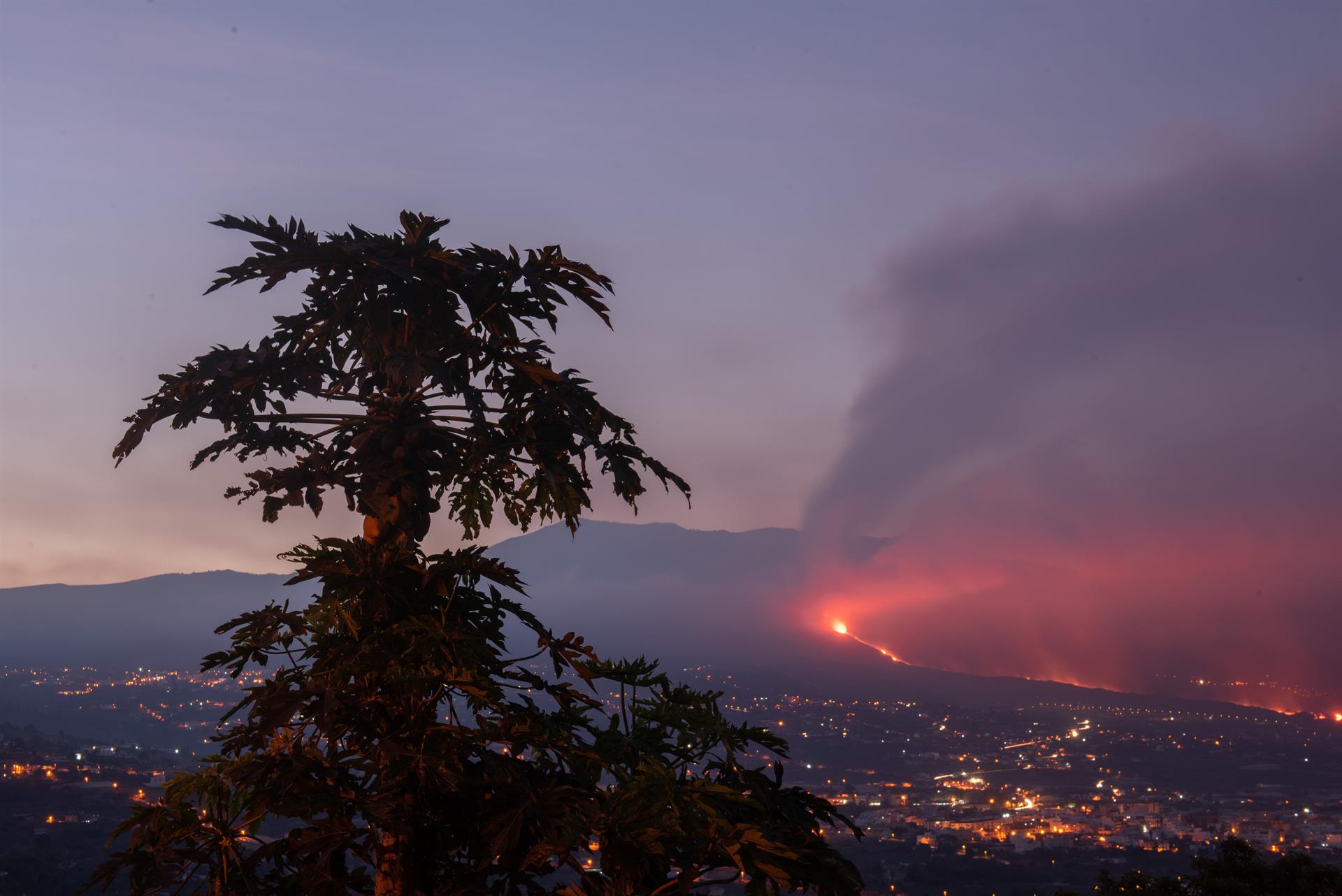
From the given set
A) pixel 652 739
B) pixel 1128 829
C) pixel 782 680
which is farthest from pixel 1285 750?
pixel 652 739

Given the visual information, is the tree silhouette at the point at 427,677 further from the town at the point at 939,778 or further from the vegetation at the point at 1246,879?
the vegetation at the point at 1246,879

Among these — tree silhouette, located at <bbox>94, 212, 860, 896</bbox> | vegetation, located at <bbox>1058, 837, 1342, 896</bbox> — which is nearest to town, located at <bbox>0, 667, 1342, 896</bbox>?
vegetation, located at <bbox>1058, 837, 1342, 896</bbox>

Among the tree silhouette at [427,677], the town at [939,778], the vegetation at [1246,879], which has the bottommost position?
the town at [939,778]

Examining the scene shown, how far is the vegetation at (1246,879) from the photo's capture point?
17031 millimetres

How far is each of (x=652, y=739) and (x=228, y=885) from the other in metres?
2.34

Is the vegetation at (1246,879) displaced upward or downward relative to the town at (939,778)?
upward

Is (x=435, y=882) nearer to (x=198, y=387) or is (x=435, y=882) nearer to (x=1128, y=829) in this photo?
(x=198, y=387)

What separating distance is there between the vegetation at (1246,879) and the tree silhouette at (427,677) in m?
15.5

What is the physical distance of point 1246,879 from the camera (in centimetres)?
1791

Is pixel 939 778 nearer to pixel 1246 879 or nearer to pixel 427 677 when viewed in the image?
pixel 1246 879

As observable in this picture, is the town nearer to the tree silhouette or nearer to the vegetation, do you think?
the vegetation

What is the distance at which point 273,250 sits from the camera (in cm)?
542

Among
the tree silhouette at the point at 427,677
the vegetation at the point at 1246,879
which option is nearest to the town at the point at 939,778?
the vegetation at the point at 1246,879

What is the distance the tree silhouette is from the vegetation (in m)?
15.5
